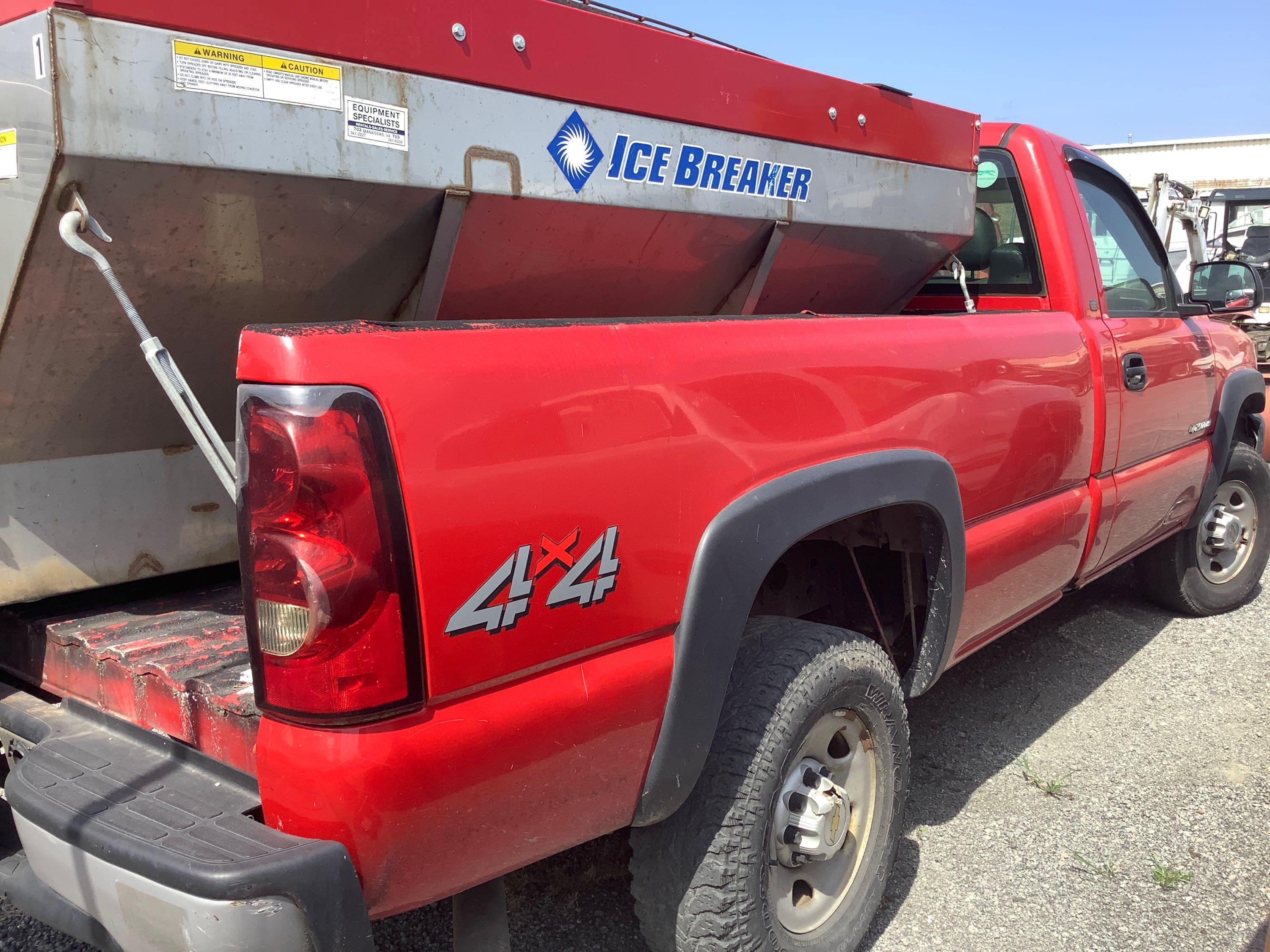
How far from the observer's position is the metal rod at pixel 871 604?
288 centimetres

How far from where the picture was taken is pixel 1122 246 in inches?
161

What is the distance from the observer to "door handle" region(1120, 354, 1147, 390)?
365 centimetres

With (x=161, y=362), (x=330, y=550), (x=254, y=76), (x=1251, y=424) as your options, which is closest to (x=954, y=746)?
(x=1251, y=424)

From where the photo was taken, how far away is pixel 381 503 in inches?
59.1

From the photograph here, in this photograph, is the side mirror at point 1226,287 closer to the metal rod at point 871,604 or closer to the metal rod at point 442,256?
the metal rod at point 871,604

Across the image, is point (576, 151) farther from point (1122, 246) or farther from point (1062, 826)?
point (1122, 246)

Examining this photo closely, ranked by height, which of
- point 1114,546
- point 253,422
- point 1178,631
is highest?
point 253,422

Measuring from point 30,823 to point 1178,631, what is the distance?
197 inches

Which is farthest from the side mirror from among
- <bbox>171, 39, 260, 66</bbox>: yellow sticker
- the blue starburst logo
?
<bbox>171, 39, 260, 66</bbox>: yellow sticker

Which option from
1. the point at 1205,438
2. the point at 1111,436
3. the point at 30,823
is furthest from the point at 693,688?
the point at 1205,438

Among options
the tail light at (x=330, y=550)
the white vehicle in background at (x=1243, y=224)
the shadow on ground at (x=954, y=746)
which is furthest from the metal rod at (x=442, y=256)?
the white vehicle in background at (x=1243, y=224)

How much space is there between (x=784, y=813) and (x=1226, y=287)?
→ 3617 millimetres

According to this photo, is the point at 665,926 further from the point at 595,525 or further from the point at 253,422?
the point at 253,422

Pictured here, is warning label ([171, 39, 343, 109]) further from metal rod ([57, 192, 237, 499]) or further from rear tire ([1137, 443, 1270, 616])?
rear tire ([1137, 443, 1270, 616])
